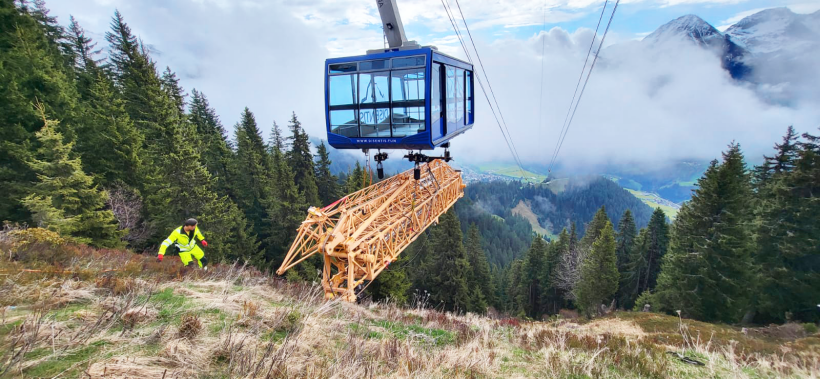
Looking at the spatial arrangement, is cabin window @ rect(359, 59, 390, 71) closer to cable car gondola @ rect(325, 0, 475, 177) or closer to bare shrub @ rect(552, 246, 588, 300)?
cable car gondola @ rect(325, 0, 475, 177)

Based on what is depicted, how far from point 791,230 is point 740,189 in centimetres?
306

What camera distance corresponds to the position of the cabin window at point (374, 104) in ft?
29.8

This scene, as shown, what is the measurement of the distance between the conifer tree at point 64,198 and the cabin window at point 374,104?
41.4 ft

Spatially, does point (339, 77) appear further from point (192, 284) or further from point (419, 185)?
point (419, 185)

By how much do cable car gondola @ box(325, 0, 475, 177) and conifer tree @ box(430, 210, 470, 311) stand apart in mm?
20194

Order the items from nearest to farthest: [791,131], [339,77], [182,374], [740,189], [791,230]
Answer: [182,374]
[339,77]
[791,230]
[740,189]
[791,131]

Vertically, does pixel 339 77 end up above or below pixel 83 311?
above

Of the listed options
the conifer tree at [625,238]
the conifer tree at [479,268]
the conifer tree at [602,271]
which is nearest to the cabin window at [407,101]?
the conifer tree at [602,271]

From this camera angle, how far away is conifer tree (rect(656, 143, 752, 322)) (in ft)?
59.4

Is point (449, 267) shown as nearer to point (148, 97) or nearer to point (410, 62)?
point (410, 62)

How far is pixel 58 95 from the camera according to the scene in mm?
14812

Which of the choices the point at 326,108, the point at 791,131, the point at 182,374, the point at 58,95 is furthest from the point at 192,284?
the point at 791,131

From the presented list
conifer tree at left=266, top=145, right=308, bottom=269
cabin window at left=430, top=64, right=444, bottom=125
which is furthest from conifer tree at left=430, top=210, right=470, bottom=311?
cabin window at left=430, top=64, right=444, bottom=125

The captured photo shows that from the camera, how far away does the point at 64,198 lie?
13008 millimetres
